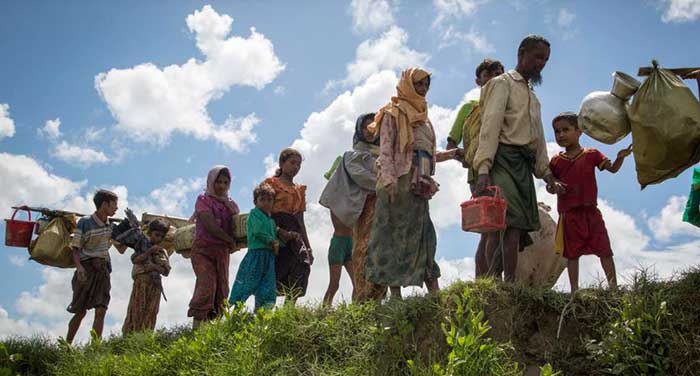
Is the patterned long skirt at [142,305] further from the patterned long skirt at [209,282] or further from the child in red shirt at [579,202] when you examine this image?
the child in red shirt at [579,202]

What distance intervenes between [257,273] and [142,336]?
1.39 m

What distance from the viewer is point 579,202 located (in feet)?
19.7

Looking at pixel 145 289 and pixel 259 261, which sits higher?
pixel 145 289

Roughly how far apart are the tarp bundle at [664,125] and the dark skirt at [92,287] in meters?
6.02

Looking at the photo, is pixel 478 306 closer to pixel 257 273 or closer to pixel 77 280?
pixel 257 273

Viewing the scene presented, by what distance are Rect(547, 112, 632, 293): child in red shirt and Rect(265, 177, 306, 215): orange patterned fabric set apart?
Result: 2.71 metres

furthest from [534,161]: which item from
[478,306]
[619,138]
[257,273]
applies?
[257,273]

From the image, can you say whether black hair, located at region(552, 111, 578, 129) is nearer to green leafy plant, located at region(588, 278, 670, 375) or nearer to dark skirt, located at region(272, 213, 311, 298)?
green leafy plant, located at region(588, 278, 670, 375)

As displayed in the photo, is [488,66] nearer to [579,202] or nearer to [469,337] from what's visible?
[579,202]

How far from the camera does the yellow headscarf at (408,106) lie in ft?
19.7

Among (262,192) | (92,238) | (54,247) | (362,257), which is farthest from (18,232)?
(362,257)

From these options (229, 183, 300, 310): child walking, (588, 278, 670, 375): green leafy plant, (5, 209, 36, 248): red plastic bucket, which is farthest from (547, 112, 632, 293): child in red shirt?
(5, 209, 36, 248): red plastic bucket

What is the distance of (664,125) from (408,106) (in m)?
2.24

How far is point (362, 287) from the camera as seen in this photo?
6383 millimetres
